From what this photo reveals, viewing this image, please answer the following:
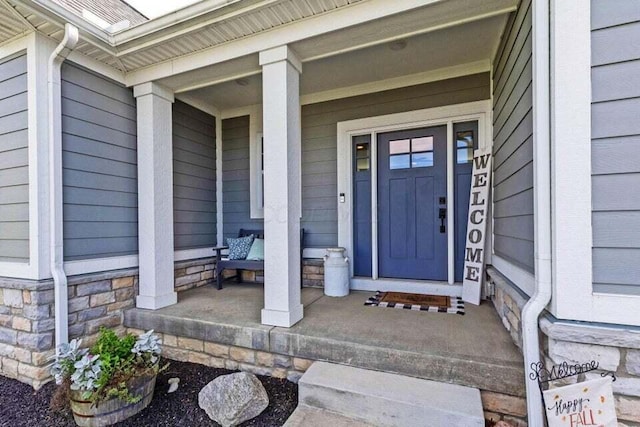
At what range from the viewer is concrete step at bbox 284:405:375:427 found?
1.69 m

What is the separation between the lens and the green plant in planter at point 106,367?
Result: 1845mm

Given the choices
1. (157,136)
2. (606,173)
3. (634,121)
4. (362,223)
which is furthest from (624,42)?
(157,136)

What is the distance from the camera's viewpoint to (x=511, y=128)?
216 cm

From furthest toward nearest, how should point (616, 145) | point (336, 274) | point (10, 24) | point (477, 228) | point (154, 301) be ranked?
point (336, 274) → point (477, 228) → point (154, 301) → point (10, 24) → point (616, 145)

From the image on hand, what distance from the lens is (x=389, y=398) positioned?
1674 millimetres

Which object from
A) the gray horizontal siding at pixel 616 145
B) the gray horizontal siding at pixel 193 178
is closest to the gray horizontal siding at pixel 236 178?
the gray horizontal siding at pixel 193 178

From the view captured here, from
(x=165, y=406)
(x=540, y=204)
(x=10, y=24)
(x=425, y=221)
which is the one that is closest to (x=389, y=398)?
(x=540, y=204)

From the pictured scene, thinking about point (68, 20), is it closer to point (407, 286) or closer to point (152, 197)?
point (152, 197)

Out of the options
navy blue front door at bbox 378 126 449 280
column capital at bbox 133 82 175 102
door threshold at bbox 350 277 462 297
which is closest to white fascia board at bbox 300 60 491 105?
navy blue front door at bbox 378 126 449 280

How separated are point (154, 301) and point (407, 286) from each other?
99.3 inches

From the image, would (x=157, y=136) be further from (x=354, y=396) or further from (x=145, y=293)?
(x=354, y=396)

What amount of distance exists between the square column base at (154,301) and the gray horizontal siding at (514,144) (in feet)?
9.74

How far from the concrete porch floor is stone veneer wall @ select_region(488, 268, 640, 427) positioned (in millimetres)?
330

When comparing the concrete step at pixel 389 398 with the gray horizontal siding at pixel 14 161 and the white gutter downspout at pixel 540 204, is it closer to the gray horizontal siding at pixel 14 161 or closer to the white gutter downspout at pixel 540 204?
the white gutter downspout at pixel 540 204
